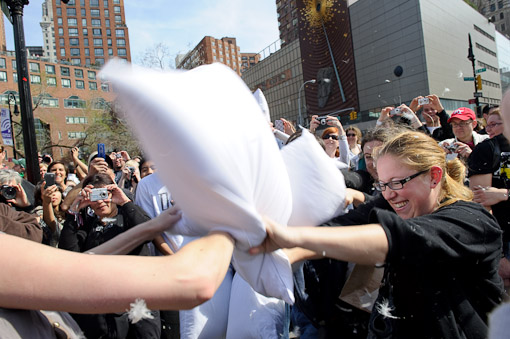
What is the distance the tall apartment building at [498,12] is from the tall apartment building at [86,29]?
84.7 m

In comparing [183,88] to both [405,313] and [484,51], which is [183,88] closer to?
[405,313]

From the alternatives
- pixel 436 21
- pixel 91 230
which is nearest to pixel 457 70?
pixel 436 21

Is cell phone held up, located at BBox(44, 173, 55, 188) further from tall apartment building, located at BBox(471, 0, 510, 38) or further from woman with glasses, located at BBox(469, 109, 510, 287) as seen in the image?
tall apartment building, located at BBox(471, 0, 510, 38)

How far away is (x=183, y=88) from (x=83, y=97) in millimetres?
67244

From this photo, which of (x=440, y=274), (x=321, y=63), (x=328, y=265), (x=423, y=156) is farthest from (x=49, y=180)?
(x=321, y=63)

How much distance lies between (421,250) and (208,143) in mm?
842

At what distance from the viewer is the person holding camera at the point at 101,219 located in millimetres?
2568

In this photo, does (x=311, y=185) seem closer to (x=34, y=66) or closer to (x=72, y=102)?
(x=72, y=102)

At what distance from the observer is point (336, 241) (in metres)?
1.16

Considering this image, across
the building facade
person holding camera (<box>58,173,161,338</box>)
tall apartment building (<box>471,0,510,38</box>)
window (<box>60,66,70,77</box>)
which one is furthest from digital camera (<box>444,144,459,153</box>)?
tall apartment building (<box>471,0,510,38</box>)

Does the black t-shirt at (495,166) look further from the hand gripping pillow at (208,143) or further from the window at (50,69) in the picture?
the window at (50,69)

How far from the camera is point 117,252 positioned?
1.41 m

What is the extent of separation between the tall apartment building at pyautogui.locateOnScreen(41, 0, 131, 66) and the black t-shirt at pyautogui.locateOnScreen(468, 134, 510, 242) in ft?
334

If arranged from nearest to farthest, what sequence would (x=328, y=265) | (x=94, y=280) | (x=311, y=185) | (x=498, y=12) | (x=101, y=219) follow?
(x=94, y=280)
(x=311, y=185)
(x=328, y=265)
(x=101, y=219)
(x=498, y=12)
